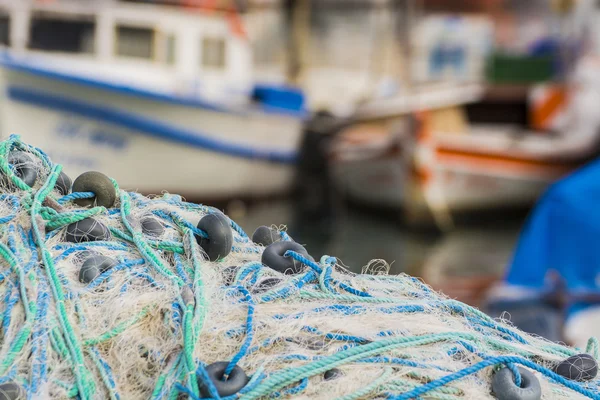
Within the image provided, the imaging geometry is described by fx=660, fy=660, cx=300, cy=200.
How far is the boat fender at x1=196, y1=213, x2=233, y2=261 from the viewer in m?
1.91

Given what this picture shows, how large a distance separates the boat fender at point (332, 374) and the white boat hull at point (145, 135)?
8.98 meters

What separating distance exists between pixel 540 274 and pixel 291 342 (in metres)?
4.31

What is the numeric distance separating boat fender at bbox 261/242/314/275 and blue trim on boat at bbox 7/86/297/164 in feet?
28.4

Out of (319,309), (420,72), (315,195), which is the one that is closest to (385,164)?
(315,195)

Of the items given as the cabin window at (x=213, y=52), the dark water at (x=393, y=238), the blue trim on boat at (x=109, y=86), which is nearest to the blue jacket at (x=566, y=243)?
the dark water at (x=393, y=238)

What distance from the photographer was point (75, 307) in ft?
5.36

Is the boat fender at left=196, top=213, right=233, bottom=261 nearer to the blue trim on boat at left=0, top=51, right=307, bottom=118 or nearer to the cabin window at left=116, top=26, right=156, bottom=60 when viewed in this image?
the blue trim on boat at left=0, top=51, right=307, bottom=118

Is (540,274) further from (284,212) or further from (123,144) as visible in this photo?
(284,212)

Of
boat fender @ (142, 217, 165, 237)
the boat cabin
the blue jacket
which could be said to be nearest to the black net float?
boat fender @ (142, 217, 165, 237)

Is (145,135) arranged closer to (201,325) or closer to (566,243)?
(566,243)

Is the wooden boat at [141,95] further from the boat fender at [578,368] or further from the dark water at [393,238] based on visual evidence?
the boat fender at [578,368]

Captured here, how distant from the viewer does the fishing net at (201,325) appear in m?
1.52

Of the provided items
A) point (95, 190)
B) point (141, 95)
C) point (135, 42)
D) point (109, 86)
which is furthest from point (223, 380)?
point (135, 42)

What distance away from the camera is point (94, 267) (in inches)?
67.8
